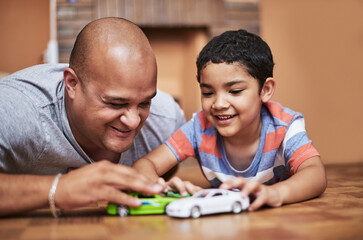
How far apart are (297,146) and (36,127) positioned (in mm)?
818

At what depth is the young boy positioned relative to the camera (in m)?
1.33

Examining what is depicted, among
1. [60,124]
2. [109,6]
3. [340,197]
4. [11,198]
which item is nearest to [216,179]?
[340,197]

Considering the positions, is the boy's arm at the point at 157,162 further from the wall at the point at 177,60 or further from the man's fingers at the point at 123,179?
the wall at the point at 177,60

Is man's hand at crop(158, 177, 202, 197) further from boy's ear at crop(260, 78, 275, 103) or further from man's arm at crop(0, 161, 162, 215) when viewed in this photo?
boy's ear at crop(260, 78, 275, 103)

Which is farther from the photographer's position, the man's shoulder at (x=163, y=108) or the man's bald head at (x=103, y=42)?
the man's shoulder at (x=163, y=108)

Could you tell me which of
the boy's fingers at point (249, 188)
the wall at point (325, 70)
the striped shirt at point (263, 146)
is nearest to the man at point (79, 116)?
the boy's fingers at point (249, 188)

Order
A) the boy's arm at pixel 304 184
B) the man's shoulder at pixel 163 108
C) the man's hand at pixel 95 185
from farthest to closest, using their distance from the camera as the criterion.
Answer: the man's shoulder at pixel 163 108 < the boy's arm at pixel 304 184 < the man's hand at pixel 95 185

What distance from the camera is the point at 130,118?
1.15m

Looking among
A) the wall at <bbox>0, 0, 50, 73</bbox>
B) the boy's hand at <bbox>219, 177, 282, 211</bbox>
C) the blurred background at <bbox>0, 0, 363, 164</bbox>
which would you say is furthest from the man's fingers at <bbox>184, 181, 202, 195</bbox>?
the wall at <bbox>0, 0, 50, 73</bbox>

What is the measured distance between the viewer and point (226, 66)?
1339mm

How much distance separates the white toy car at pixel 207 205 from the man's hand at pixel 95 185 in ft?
0.29

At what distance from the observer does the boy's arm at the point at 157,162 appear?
1333mm

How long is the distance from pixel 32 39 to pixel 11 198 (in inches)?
127

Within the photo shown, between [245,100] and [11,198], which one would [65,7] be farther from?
[11,198]
